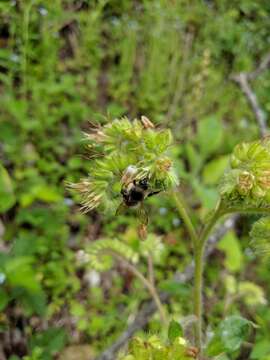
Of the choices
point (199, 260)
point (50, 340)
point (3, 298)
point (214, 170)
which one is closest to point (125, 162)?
point (199, 260)

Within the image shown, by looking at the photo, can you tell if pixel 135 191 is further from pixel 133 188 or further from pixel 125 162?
pixel 125 162

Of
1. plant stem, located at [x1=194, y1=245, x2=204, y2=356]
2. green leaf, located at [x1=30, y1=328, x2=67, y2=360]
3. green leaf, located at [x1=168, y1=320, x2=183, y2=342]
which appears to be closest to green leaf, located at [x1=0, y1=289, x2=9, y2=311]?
green leaf, located at [x1=30, y1=328, x2=67, y2=360]

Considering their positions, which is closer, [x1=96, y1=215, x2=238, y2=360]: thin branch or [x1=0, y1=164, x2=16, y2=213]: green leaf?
[x1=96, y1=215, x2=238, y2=360]: thin branch

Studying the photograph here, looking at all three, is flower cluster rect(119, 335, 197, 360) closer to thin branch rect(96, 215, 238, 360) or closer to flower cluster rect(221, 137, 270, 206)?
flower cluster rect(221, 137, 270, 206)

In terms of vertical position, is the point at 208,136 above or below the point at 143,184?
above

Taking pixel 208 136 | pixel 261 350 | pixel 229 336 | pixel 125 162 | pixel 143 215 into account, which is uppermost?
pixel 208 136

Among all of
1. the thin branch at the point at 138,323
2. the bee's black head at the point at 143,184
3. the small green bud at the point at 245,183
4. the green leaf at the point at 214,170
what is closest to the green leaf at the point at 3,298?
the thin branch at the point at 138,323

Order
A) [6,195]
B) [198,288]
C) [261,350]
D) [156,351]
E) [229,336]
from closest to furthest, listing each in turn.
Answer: [156,351] < [229,336] < [198,288] < [261,350] < [6,195]
